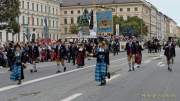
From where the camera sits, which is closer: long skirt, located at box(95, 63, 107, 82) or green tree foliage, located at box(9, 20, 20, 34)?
long skirt, located at box(95, 63, 107, 82)

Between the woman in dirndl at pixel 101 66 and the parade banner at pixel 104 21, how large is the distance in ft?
167

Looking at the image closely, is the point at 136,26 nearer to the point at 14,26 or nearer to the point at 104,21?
the point at 104,21

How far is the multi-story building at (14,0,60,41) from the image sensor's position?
112 meters

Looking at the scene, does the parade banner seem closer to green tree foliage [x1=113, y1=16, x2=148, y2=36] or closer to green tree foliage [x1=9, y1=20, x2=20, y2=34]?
green tree foliage [x1=9, y1=20, x2=20, y2=34]

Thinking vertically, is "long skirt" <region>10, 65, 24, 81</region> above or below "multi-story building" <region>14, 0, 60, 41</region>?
below

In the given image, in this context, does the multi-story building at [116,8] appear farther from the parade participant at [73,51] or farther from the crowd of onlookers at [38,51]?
the parade participant at [73,51]

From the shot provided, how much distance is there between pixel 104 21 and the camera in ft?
232

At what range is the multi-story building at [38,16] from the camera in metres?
112

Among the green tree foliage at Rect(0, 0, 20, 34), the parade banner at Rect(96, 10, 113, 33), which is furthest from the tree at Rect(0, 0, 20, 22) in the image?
the parade banner at Rect(96, 10, 113, 33)

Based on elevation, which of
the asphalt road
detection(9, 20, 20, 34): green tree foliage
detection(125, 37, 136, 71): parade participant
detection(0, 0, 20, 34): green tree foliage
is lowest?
the asphalt road

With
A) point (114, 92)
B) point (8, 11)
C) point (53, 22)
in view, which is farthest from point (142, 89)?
point (53, 22)

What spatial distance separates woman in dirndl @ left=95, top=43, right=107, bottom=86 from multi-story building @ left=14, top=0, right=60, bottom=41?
8590cm

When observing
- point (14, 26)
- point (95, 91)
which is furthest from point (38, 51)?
point (14, 26)

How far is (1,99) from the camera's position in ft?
48.9
